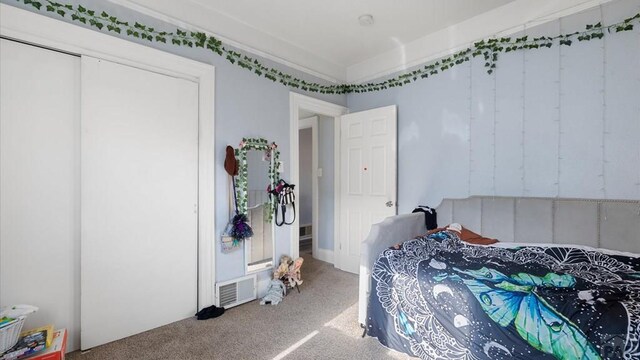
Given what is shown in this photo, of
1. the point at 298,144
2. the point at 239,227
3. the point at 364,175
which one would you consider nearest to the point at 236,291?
the point at 239,227

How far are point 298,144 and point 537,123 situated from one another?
2.30 metres

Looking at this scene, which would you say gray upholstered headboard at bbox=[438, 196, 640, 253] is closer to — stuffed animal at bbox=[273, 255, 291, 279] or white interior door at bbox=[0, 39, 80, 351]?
stuffed animal at bbox=[273, 255, 291, 279]

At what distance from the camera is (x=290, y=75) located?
125 inches

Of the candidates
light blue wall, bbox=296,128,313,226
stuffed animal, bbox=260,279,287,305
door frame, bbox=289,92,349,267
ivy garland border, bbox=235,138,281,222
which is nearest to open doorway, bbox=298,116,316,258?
light blue wall, bbox=296,128,313,226

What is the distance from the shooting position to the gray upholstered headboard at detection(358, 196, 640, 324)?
200 centimetres

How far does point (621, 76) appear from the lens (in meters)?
2.04

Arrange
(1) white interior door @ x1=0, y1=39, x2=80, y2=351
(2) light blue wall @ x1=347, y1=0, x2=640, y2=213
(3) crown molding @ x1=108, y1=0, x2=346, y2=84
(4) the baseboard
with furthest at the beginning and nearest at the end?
1. (4) the baseboard
2. (3) crown molding @ x1=108, y1=0, x2=346, y2=84
3. (2) light blue wall @ x1=347, y1=0, x2=640, y2=213
4. (1) white interior door @ x1=0, y1=39, x2=80, y2=351

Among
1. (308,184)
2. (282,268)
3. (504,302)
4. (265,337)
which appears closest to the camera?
(504,302)

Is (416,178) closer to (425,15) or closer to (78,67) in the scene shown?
(425,15)

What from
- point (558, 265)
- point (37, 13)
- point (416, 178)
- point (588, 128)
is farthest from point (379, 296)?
point (37, 13)

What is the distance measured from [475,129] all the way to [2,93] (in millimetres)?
3480

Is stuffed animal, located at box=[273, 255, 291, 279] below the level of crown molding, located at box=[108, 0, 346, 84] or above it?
below

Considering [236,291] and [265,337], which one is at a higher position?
[236,291]

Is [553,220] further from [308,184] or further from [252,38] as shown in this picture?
[308,184]
